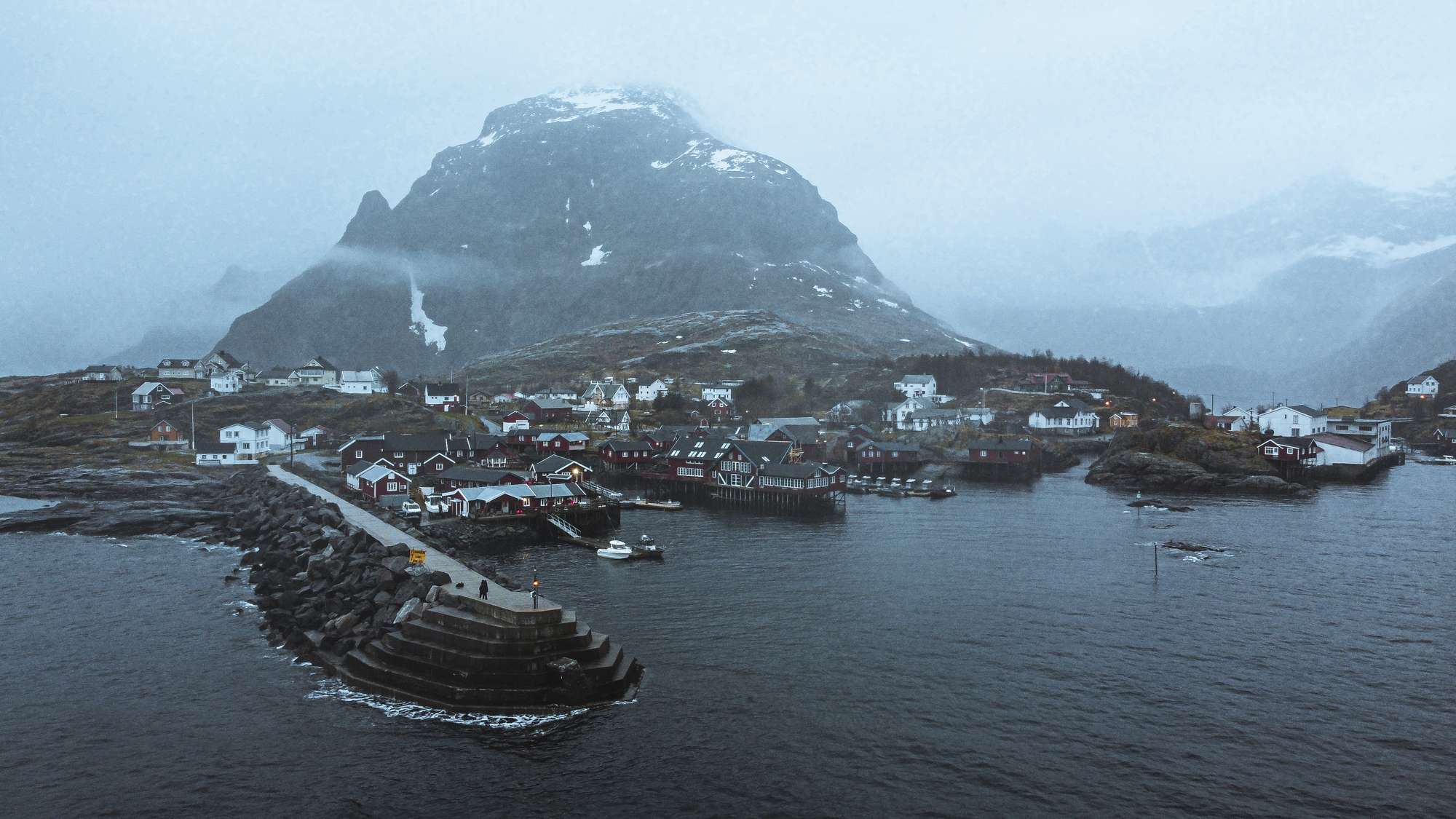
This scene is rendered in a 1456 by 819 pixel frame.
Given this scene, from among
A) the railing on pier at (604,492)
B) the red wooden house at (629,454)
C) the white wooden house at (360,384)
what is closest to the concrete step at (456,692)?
the railing on pier at (604,492)

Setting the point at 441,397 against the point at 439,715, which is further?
the point at 441,397

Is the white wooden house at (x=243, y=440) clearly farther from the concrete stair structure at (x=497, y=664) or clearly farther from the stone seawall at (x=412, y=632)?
the concrete stair structure at (x=497, y=664)

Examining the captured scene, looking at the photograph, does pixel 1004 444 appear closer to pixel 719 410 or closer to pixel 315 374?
pixel 719 410

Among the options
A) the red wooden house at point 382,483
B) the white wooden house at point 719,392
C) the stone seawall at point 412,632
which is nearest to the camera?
the stone seawall at point 412,632

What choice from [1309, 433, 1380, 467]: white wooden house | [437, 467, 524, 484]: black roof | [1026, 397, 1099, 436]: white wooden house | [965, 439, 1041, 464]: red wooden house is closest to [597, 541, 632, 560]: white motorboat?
[437, 467, 524, 484]: black roof

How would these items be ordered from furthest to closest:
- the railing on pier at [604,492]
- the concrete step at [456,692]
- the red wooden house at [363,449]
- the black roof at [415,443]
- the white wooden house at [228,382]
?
the white wooden house at [228,382] → the red wooden house at [363,449] → the black roof at [415,443] → the railing on pier at [604,492] → the concrete step at [456,692]

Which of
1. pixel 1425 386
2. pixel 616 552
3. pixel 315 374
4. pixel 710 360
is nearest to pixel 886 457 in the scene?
pixel 616 552
